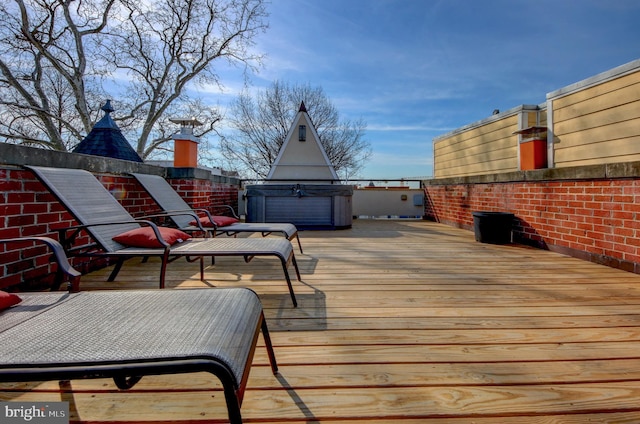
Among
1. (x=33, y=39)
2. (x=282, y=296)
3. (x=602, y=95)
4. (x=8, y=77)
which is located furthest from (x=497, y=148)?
(x=8, y=77)

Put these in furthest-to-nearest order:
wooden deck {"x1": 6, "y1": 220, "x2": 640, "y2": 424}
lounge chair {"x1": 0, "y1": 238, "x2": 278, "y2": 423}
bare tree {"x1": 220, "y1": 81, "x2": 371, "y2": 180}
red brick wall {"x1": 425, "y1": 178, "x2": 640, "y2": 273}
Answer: bare tree {"x1": 220, "y1": 81, "x2": 371, "y2": 180}, red brick wall {"x1": 425, "y1": 178, "x2": 640, "y2": 273}, wooden deck {"x1": 6, "y1": 220, "x2": 640, "y2": 424}, lounge chair {"x1": 0, "y1": 238, "x2": 278, "y2": 423}

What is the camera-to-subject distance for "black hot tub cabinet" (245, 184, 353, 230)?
6.21 metres

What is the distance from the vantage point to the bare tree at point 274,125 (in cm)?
1623

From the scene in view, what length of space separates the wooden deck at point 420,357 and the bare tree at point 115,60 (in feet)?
43.9

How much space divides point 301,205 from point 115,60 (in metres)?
11.8

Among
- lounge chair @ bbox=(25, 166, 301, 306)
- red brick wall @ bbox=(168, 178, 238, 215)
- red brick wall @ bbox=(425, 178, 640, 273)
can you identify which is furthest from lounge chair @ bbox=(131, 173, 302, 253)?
red brick wall @ bbox=(425, 178, 640, 273)

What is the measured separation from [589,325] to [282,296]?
1740 millimetres

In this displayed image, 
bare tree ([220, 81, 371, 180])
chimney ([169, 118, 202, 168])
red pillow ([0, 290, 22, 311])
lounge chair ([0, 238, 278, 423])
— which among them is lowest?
lounge chair ([0, 238, 278, 423])

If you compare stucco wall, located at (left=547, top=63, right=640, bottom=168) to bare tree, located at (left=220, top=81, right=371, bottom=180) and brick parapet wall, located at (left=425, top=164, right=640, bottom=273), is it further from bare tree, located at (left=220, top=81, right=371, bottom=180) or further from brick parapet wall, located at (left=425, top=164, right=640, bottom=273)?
bare tree, located at (left=220, top=81, right=371, bottom=180)

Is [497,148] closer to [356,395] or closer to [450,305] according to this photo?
[450,305]

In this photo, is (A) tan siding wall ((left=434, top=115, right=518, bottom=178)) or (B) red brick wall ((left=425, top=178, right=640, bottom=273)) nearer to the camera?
(B) red brick wall ((left=425, top=178, right=640, bottom=273))

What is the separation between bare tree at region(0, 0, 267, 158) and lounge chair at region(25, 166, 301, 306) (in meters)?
12.6

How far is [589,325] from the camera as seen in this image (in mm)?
1768

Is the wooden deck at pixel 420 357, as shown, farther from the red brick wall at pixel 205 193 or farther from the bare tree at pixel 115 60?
the bare tree at pixel 115 60
